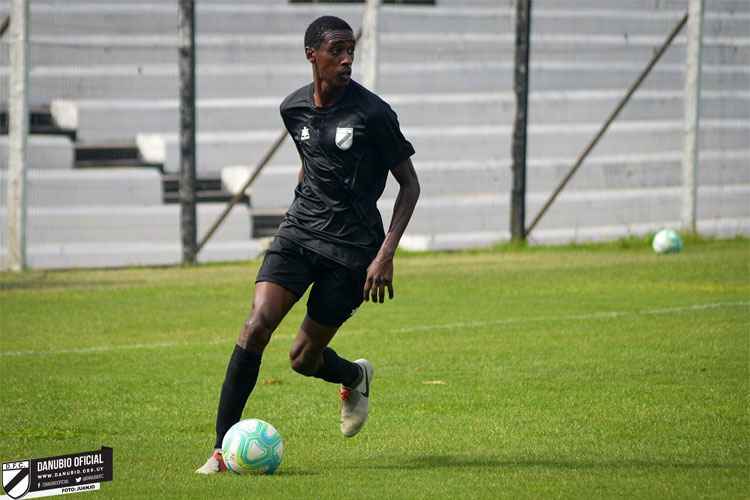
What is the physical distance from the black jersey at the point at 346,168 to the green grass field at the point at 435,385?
1163 millimetres

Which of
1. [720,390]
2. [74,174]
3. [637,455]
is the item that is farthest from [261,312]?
[74,174]

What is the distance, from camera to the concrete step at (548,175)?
78.2ft

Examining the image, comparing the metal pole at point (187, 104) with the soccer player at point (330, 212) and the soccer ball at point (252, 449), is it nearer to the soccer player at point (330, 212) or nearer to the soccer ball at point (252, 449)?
the soccer player at point (330, 212)

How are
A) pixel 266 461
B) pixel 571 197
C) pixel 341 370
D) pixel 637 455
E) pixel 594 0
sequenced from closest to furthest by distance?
pixel 266 461, pixel 637 455, pixel 341 370, pixel 571 197, pixel 594 0

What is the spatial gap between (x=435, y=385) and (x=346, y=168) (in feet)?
10.3

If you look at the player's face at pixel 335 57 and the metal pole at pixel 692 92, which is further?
the metal pole at pixel 692 92

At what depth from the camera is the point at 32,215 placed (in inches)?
856

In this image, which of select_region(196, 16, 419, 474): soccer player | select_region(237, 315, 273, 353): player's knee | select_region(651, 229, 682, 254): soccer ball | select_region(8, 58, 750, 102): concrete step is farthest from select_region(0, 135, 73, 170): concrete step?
select_region(237, 315, 273, 353): player's knee

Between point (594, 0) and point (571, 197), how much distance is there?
19.2 feet

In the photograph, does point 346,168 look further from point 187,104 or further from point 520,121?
point 520,121

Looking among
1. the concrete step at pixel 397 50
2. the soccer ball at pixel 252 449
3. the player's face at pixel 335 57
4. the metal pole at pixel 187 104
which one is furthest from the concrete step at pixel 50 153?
the soccer ball at pixel 252 449

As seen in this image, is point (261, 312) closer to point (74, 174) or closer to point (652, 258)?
point (652, 258)

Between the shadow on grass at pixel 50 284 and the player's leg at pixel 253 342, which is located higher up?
the player's leg at pixel 253 342

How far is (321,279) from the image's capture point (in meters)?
8.45
